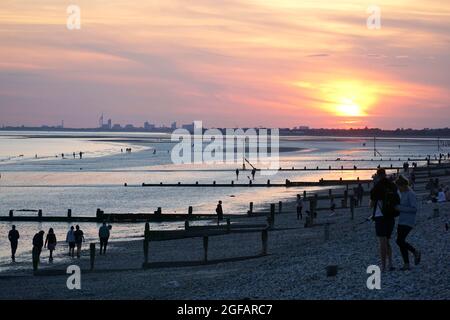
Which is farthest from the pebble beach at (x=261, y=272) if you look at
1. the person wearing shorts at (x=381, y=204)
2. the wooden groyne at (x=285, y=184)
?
the wooden groyne at (x=285, y=184)

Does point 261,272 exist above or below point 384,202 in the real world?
below

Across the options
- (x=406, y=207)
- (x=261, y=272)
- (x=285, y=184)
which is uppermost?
(x=285, y=184)

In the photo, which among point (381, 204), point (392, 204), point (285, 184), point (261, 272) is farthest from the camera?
point (285, 184)

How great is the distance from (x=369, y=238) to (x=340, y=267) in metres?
4.46

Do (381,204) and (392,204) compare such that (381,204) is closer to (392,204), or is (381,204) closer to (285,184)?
(392,204)

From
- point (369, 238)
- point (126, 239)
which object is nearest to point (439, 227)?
point (369, 238)

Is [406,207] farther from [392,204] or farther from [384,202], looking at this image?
[384,202]

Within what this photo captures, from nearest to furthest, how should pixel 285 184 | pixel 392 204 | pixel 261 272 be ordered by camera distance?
1. pixel 392 204
2. pixel 261 272
3. pixel 285 184

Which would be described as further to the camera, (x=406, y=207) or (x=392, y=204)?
(x=406, y=207)

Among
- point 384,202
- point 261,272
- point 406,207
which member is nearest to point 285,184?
point 261,272

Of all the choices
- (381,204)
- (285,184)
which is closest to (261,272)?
(381,204)

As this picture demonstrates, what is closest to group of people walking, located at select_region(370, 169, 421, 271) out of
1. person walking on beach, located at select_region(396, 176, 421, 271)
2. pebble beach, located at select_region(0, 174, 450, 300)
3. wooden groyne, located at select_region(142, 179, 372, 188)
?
person walking on beach, located at select_region(396, 176, 421, 271)

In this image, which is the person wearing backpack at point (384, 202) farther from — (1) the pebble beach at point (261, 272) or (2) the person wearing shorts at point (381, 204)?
(1) the pebble beach at point (261, 272)
